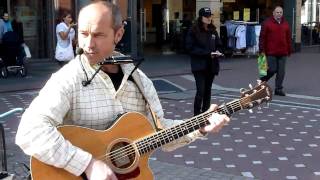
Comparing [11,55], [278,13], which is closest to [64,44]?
[11,55]

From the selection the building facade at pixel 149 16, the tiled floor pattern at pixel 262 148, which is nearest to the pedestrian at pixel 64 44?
the tiled floor pattern at pixel 262 148

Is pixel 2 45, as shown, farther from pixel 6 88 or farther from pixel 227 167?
pixel 227 167

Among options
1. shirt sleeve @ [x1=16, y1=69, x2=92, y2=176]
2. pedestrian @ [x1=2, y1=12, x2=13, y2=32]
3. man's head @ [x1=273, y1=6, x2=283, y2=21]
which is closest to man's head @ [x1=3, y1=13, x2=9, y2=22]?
pedestrian @ [x1=2, y1=12, x2=13, y2=32]

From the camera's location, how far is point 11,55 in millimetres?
15234

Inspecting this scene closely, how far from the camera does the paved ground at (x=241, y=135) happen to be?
659 centimetres

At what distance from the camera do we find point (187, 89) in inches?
512

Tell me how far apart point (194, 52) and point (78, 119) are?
6.71 m

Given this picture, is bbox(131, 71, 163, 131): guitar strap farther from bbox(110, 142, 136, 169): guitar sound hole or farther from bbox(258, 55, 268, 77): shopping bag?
bbox(258, 55, 268, 77): shopping bag

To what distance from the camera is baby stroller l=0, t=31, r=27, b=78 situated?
49.8 feet

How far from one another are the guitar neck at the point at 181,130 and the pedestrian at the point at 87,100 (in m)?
0.04

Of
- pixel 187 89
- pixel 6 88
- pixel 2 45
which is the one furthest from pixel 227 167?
pixel 2 45

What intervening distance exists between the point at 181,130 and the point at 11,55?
13.0 m

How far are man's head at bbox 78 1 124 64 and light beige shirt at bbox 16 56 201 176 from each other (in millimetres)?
119

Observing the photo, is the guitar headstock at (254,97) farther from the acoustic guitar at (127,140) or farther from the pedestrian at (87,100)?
the pedestrian at (87,100)
